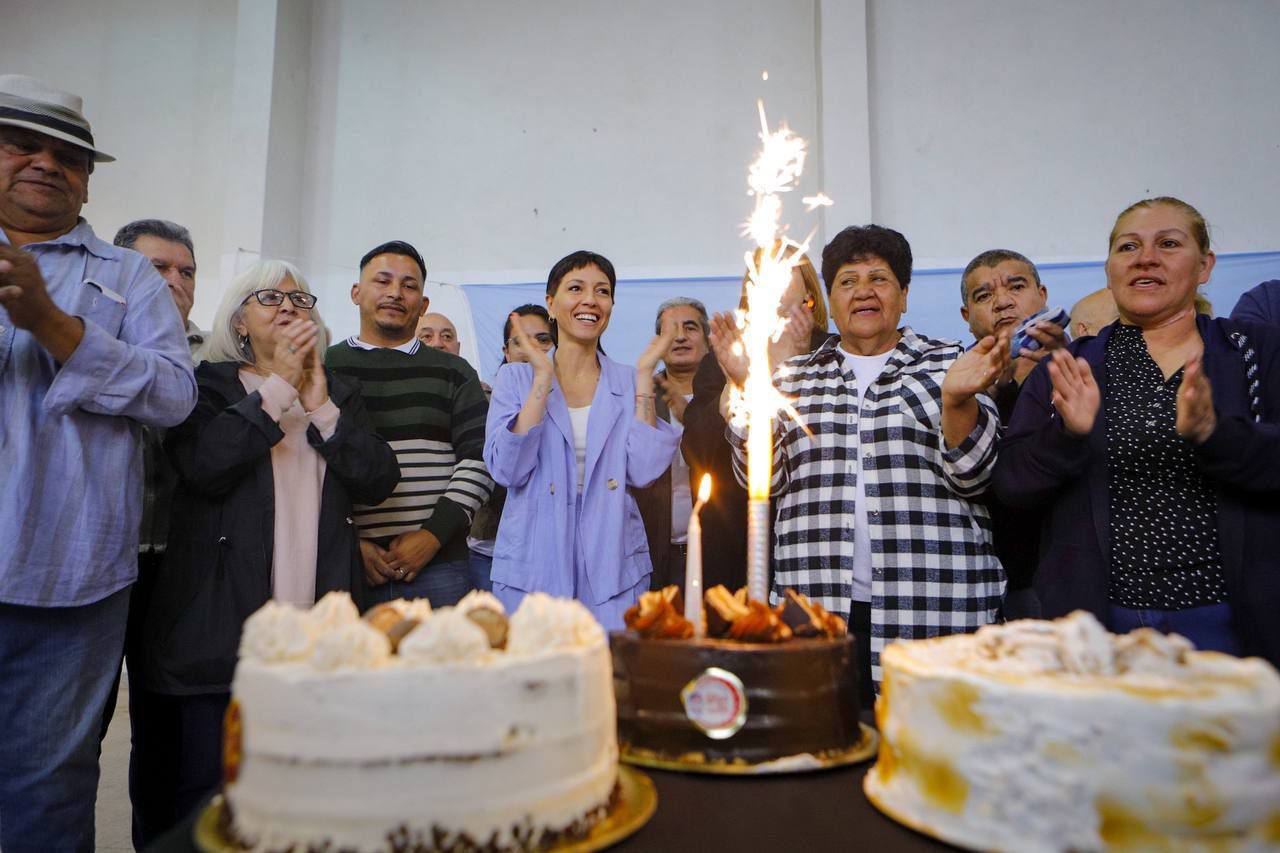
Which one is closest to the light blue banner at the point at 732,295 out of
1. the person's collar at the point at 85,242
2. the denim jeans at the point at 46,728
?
the person's collar at the point at 85,242

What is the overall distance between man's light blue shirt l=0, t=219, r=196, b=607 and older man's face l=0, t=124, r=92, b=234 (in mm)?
71

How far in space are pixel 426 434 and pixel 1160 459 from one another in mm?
2239

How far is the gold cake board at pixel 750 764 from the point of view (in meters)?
1.25

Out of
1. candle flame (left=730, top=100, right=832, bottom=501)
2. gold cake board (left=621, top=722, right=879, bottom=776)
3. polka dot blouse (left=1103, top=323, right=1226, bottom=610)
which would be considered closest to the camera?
gold cake board (left=621, top=722, right=879, bottom=776)

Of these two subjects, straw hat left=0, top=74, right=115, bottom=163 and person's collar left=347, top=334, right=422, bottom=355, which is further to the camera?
person's collar left=347, top=334, right=422, bottom=355

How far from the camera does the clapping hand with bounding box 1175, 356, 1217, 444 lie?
6.08 feet

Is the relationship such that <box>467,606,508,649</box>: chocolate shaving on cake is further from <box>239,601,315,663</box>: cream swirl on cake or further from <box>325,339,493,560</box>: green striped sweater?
<box>325,339,493,560</box>: green striped sweater

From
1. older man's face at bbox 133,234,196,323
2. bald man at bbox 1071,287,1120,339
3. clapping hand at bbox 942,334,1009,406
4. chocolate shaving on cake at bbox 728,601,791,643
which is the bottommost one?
chocolate shaving on cake at bbox 728,601,791,643

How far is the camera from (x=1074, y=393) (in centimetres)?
203

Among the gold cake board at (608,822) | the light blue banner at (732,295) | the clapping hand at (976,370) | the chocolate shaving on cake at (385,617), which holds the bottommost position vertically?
the gold cake board at (608,822)

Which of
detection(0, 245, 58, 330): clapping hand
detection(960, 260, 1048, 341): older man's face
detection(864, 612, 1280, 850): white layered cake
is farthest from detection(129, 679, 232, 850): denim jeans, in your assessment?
detection(960, 260, 1048, 341): older man's face

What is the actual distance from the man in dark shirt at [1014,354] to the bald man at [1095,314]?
16 centimetres

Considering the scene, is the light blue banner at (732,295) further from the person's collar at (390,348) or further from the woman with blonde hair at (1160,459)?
the woman with blonde hair at (1160,459)

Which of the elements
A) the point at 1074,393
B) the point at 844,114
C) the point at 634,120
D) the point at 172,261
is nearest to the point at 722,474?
the point at 1074,393
